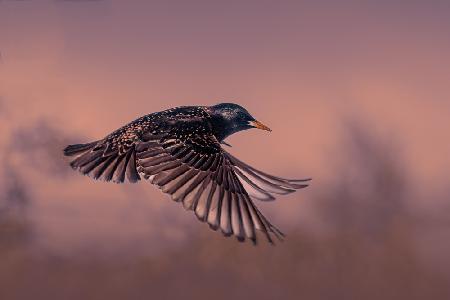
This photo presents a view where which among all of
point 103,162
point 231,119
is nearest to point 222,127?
point 231,119

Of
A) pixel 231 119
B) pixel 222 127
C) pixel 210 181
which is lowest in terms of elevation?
pixel 210 181

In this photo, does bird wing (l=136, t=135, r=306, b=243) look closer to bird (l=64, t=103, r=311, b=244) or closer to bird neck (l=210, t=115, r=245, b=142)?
bird (l=64, t=103, r=311, b=244)

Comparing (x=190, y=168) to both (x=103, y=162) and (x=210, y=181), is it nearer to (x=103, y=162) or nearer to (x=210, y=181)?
(x=210, y=181)

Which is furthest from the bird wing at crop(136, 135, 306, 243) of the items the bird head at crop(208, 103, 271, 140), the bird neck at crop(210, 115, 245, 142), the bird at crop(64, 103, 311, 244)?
the bird head at crop(208, 103, 271, 140)

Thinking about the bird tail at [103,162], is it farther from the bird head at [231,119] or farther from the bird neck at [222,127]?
the bird head at [231,119]

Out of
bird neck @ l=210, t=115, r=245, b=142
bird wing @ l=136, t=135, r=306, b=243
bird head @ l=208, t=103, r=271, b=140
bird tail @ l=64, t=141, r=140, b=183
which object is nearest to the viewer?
bird wing @ l=136, t=135, r=306, b=243

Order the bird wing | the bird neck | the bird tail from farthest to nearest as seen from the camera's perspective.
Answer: the bird neck < the bird tail < the bird wing
